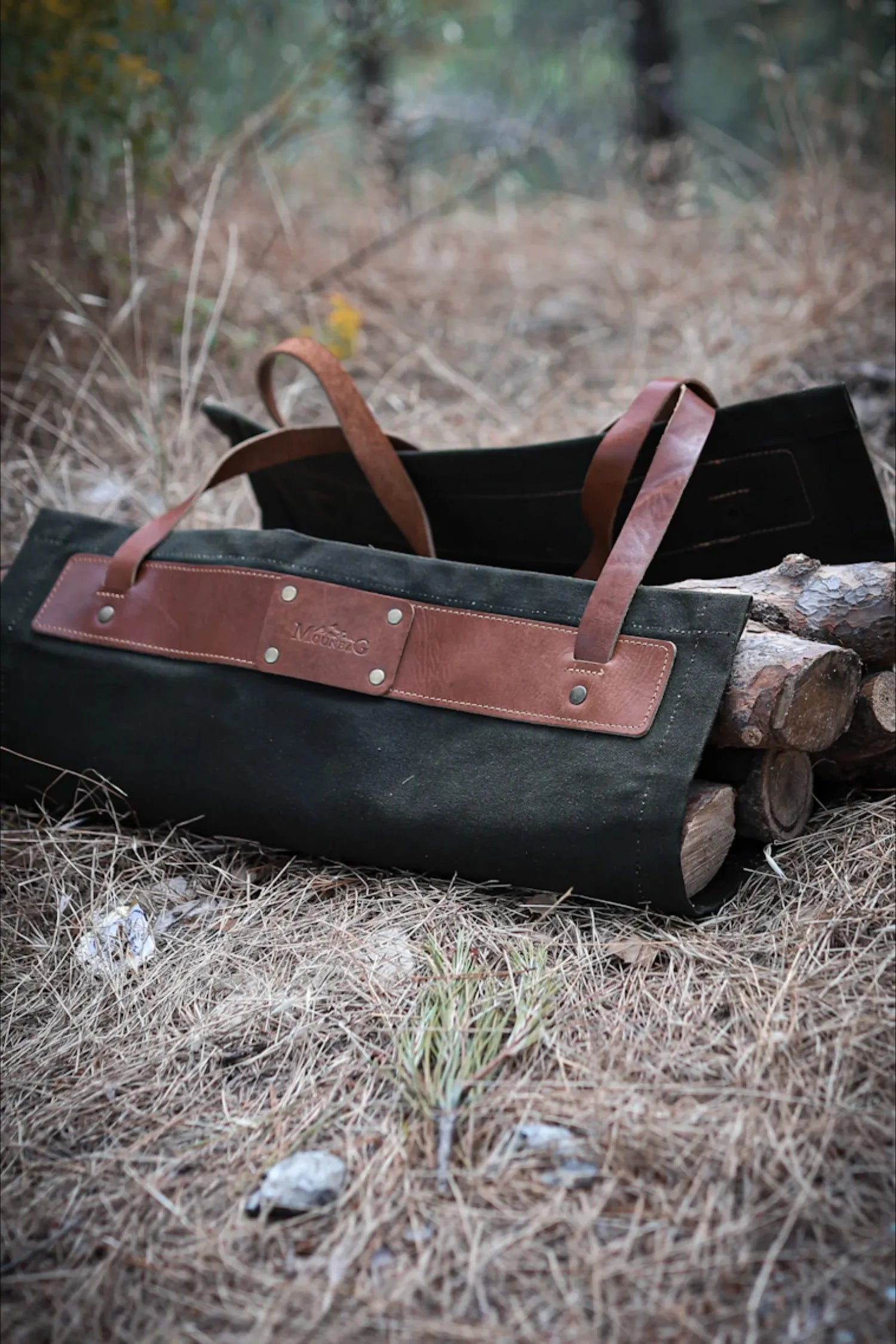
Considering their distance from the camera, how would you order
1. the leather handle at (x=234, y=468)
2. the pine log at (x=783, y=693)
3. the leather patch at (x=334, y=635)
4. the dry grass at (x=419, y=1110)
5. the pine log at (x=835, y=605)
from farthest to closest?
the leather handle at (x=234, y=468) < the leather patch at (x=334, y=635) < the pine log at (x=835, y=605) < the pine log at (x=783, y=693) < the dry grass at (x=419, y=1110)

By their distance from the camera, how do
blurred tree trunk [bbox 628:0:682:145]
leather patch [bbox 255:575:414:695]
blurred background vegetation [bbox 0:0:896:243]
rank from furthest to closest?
blurred tree trunk [bbox 628:0:682:145] → blurred background vegetation [bbox 0:0:896:243] → leather patch [bbox 255:575:414:695]

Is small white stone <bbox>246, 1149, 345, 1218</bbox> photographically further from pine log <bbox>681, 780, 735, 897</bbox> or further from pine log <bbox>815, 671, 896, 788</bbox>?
pine log <bbox>815, 671, 896, 788</bbox>

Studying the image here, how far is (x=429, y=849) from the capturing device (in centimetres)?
164

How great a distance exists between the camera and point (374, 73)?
23.2 feet

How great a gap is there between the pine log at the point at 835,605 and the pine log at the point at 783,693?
5 cm

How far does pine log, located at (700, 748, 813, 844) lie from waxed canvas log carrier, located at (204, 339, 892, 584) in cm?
41

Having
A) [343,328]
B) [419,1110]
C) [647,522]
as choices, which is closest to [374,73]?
[343,328]

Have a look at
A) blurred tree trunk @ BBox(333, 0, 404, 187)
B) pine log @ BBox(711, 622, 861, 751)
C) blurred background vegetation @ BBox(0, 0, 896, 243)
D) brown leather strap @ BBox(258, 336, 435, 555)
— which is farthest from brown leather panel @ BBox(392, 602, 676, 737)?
blurred tree trunk @ BBox(333, 0, 404, 187)

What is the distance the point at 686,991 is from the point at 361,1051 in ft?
1.45

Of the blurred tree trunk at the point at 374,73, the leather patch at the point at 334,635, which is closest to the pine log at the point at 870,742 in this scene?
the leather patch at the point at 334,635

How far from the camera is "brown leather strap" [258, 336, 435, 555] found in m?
2.00

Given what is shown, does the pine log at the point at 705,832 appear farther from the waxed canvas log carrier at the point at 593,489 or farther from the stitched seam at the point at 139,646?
the stitched seam at the point at 139,646

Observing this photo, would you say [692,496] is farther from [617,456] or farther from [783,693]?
[783,693]

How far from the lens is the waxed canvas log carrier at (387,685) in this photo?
4.99ft
